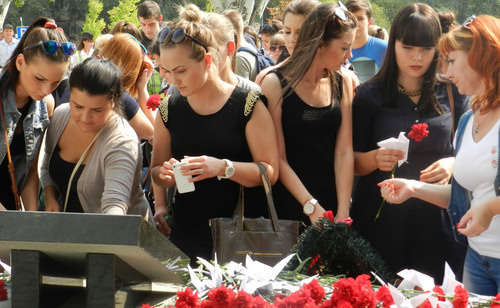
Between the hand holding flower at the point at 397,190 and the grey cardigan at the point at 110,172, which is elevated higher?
the hand holding flower at the point at 397,190

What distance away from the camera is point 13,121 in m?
3.10

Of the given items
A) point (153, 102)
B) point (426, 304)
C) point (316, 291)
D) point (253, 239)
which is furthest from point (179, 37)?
point (426, 304)

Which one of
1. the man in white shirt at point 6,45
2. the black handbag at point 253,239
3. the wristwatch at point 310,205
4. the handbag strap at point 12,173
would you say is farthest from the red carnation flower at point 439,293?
the man in white shirt at point 6,45

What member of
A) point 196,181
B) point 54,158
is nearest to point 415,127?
point 196,181

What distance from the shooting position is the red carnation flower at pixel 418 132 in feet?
9.87

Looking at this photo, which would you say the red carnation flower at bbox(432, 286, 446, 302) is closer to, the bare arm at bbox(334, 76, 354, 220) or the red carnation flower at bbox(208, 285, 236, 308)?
the red carnation flower at bbox(208, 285, 236, 308)

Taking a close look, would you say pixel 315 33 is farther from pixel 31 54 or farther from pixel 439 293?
pixel 439 293

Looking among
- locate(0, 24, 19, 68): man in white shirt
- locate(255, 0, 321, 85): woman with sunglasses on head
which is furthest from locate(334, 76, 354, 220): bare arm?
locate(0, 24, 19, 68): man in white shirt

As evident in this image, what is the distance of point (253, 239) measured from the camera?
2883mm

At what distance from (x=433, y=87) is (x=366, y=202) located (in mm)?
628

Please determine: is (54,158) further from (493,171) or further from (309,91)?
(493,171)

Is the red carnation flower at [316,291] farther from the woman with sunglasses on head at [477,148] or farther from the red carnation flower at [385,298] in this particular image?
the woman with sunglasses on head at [477,148]

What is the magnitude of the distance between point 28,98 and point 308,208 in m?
1.37

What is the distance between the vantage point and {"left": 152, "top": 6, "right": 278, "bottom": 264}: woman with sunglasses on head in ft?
9.87
